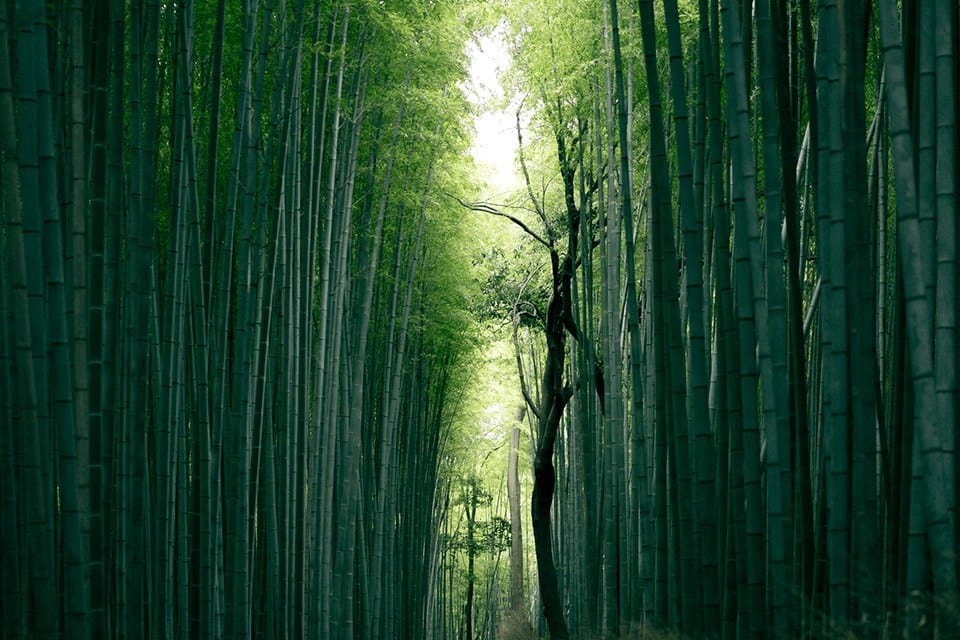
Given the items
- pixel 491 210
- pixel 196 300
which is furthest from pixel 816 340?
pixel 491 210

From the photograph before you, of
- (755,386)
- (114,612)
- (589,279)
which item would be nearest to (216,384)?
(114,612)

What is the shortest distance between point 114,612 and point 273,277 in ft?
5.45

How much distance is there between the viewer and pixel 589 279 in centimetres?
677

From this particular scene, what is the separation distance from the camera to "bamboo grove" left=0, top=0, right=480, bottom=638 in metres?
2.64

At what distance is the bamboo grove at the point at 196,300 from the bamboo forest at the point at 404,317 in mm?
17

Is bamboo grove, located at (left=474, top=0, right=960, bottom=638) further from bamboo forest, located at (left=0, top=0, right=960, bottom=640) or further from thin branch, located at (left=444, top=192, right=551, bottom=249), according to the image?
thin branch, located at (left=444, top=192, right=551, bottom=249)

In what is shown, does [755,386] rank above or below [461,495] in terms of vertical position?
above

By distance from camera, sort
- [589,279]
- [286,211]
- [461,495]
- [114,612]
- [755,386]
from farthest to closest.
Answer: [461,495], [589,279], [286,211], [114,612], [755,386]

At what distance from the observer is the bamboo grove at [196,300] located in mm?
2643

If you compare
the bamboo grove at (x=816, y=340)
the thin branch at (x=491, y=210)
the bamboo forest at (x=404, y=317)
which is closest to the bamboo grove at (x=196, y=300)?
the bamboo forest at (x=404, y=317)

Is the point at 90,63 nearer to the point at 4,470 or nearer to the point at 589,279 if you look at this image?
the point at 4,470

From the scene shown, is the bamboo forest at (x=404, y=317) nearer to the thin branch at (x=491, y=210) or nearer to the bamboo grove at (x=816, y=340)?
the bamboo grove at (x=816, y=340)

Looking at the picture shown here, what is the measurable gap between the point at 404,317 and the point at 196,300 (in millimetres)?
3641

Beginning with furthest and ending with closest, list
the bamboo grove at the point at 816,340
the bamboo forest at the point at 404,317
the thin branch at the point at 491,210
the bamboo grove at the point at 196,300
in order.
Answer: the thin branch at the point at 491,210 < the bamboo grove at the point at 196,300 < the bamboo forest at the point at 404,317 < the bamboo grove at the point at 816,340
